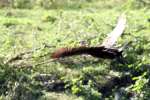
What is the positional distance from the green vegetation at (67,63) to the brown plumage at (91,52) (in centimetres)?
13

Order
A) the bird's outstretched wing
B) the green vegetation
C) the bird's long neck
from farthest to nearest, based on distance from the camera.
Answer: the bird's outstretched wing → the bird's long neck → the green vegetation

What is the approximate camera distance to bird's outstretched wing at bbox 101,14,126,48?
677 cm

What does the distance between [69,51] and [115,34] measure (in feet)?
4.39

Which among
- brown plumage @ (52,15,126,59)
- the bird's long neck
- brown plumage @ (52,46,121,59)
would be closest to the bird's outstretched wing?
brown plumage @ (52,15,126,59)

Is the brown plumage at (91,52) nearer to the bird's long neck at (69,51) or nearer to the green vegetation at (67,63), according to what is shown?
the bird's long neck at (69,51)

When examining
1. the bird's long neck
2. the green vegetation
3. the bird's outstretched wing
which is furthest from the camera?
the bird's outstretched wing

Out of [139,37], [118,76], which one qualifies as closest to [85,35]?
[139,37]

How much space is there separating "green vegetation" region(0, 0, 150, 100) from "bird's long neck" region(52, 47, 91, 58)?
16 cm

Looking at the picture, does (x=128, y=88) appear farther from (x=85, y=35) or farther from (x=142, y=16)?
(x=142, y=16)

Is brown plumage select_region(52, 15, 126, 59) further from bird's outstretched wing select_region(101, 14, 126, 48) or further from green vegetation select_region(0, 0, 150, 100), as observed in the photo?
green vegetation select_region(0, 0, 150, 100)

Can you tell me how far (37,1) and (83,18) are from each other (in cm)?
194

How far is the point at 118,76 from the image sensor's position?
20.7 feet

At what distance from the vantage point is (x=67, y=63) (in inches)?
259

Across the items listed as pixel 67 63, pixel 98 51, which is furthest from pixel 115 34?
pixel 67 63
